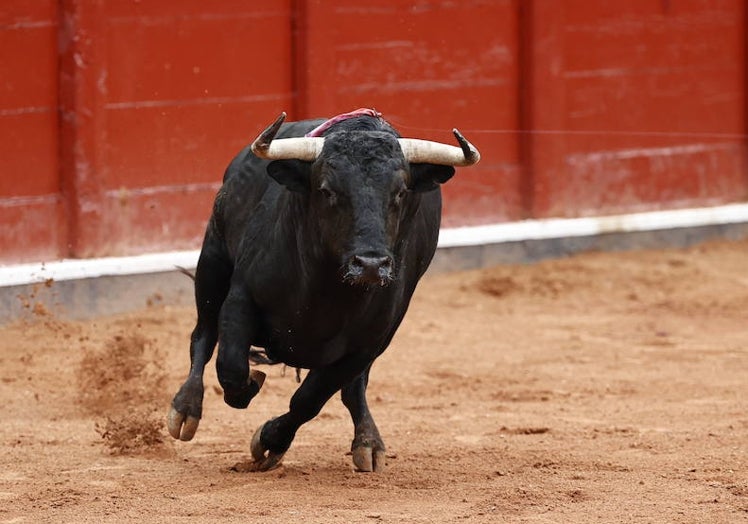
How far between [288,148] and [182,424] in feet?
4.04

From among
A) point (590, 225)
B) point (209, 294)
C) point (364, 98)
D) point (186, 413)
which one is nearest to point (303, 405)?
point (186, 413)

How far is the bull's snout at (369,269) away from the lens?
205 inches

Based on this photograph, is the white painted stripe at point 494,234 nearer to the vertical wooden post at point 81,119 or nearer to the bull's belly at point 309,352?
the vertical wooden post at point 81,119

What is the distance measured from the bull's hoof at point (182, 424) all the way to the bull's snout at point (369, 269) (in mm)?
1206

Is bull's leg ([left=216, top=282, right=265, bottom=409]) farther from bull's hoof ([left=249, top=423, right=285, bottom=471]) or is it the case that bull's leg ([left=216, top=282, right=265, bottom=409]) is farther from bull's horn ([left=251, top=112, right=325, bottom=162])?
bull's horn ([left=251, top=112, right=325, bottom=162])

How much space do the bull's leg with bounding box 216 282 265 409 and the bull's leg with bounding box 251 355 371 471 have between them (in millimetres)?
243

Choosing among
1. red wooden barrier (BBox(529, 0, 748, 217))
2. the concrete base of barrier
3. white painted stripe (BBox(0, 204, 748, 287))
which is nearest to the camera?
the concrete base of barrier

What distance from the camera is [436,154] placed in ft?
18.7

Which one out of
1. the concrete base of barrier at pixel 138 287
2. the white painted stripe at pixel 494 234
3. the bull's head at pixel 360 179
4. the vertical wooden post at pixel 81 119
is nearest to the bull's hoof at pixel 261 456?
the bull's head at pixel 360 179

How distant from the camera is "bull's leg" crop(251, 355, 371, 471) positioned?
240 inches

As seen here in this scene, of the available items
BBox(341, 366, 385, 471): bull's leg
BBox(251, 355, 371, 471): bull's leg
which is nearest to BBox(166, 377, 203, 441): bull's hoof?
BBox(251, 355, 371, 471): bull's leg

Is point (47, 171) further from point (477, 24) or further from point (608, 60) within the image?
point (608, 60)

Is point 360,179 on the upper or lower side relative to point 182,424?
upper

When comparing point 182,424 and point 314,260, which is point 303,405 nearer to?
point 182,424
